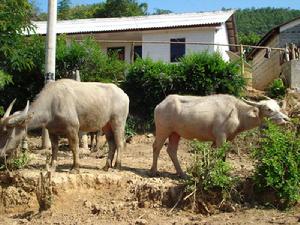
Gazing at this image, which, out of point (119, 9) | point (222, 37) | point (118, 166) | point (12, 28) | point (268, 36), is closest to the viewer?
point (118, 166)

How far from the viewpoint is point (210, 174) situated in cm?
1034

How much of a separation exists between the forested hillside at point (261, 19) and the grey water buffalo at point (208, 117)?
52.6 metres

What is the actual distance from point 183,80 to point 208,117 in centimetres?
625

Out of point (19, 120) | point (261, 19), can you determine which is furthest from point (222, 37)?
point (261, 19)

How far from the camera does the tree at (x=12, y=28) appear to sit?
44.3ft

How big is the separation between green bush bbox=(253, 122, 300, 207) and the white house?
15.6 meters

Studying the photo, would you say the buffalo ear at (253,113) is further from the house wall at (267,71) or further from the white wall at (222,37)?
the white wall at (222,37)

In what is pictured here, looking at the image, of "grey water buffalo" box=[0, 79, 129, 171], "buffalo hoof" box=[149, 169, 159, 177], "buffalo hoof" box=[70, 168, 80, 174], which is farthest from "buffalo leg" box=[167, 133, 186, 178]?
"buffalo hoof" box=[70, 168, 80, 174]

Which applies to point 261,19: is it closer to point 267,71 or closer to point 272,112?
point 267,71

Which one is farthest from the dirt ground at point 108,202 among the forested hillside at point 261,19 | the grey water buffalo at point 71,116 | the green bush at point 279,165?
the forested hillside at point 261,19

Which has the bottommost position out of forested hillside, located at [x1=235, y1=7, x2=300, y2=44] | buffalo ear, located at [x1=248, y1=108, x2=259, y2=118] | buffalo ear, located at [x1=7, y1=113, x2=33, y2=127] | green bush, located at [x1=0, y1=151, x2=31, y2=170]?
green bush, located at [x1=0, y1=151, x2=31, y2=170]

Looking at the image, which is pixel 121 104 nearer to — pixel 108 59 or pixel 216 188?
pixel 216 188

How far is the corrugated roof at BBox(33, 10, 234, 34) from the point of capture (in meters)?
27.8

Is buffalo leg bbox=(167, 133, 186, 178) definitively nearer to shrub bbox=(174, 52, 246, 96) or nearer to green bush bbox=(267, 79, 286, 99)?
shrub bbox=(174, 52, 246, 96)
